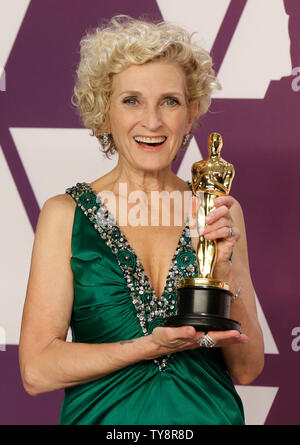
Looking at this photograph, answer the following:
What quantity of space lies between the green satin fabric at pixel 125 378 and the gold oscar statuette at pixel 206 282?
0.73 feet

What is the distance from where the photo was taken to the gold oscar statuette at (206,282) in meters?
1.65

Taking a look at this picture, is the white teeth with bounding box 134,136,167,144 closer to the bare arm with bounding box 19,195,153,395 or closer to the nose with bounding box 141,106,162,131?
the nose with bounding box 141,106,162,131

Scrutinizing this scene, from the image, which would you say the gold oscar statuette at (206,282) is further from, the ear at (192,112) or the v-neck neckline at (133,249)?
the ear at (192,112)

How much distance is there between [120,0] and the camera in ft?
9.25

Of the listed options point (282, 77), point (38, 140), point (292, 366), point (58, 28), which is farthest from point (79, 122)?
point (292, 366)

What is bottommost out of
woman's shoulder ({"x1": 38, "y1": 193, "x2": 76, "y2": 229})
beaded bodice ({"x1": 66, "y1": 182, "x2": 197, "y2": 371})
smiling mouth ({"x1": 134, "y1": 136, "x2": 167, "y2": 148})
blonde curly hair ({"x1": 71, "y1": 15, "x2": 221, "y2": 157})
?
beaded bodice ({"x1": 66, "y1": 182, "x2": 197, "y2": 371})

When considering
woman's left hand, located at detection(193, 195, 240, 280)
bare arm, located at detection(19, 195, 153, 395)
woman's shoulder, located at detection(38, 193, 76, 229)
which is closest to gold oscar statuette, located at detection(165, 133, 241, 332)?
woman's left hand, located at detection(193, 195, 240, 280)

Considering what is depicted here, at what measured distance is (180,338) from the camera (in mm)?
1614

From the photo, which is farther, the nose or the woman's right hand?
the nose

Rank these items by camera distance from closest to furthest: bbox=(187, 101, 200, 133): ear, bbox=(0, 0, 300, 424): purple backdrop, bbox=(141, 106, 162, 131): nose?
bbox=(141, 106, 162, 131): nose
bbox=(187, 101, 200, 133): ear
bbox=(0, 0, 300, 424): purple backdrop

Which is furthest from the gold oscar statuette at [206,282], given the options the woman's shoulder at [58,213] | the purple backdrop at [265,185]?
the purple backdrop at [265,185]

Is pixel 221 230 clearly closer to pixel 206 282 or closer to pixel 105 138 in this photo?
pixel 206 282

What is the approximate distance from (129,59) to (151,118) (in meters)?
0.16

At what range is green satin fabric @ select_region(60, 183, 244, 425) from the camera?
1.85 meters
